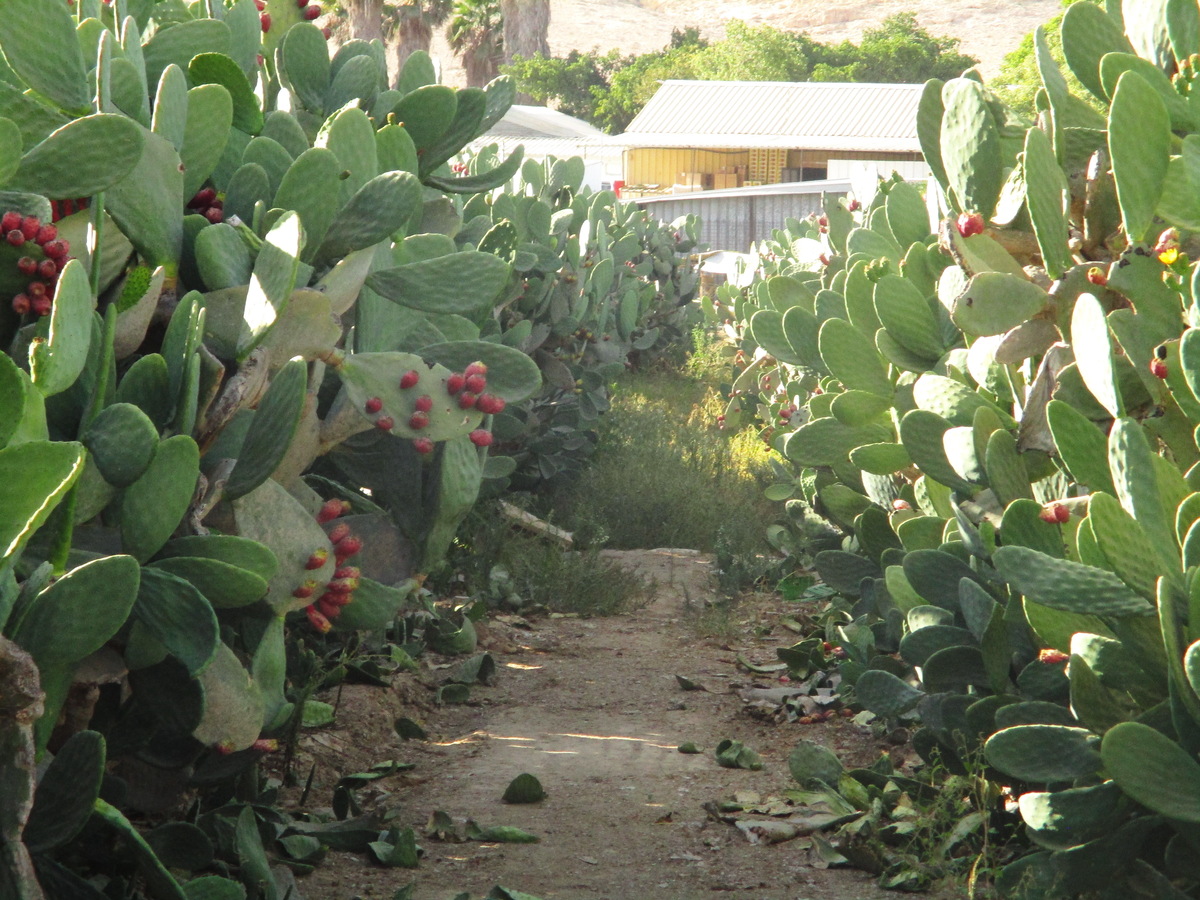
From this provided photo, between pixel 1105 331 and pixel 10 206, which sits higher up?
pixel 10 206

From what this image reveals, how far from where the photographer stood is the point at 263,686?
2488mm

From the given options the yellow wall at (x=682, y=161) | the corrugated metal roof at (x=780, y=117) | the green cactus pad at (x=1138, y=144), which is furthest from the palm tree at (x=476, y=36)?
the green cactus pad at (x=1138, y=144)

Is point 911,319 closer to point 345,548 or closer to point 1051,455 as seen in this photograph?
point 1051,455

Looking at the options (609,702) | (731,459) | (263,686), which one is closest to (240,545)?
(263,686)

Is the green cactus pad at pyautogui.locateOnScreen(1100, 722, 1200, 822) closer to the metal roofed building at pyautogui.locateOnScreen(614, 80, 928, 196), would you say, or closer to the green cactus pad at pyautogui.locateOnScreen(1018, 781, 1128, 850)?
the green cactus pad at pyautogui.locateOnScreen(1018, 781, 1128, 850)

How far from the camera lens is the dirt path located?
115 inches

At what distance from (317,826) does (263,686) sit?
2.23ft

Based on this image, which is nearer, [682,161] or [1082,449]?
[1082,449]

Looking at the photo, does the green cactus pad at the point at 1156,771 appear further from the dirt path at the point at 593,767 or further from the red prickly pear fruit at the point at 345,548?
the red prickly pear fruit at the point at 345,548

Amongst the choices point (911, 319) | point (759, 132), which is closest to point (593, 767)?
point (911, 319)

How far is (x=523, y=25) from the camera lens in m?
36.7

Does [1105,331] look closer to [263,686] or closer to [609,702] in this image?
[263,686]

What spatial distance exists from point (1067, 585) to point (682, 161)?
31.5m

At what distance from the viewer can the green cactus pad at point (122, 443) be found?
2.05 m
